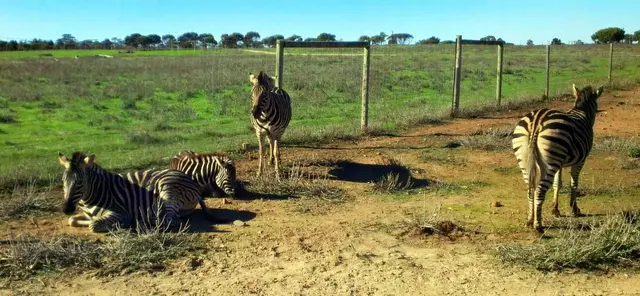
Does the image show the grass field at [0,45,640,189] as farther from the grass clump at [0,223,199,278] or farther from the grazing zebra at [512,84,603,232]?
the grazing zebra at [512,84,603,232]

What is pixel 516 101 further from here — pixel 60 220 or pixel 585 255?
pixel 60 220

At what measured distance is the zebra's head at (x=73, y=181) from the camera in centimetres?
723

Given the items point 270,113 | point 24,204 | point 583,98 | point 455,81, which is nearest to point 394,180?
point 270,113

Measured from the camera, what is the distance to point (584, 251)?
6.40 metres

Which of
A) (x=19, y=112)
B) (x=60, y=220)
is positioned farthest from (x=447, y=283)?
(x=19, y=112)

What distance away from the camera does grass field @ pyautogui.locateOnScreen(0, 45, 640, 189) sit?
1408 cm

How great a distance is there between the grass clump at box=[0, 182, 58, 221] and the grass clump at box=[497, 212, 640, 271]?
6.47 meters

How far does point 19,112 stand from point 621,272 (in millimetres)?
20258

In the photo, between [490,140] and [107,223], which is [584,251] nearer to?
[107,223]

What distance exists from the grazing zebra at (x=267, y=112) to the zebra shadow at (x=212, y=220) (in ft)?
5.96

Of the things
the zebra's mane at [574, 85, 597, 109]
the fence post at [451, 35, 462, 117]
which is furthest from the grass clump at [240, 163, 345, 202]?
the fence post at [451, 35, 462, 117]

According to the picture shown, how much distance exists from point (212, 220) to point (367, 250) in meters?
2.41

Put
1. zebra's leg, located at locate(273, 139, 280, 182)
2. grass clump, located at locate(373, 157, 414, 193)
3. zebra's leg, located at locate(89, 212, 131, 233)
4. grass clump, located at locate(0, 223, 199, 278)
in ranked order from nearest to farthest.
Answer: grass clump, located at locate(0, 223, 199, 278), zebra's leg, located at locate(89, 212, 131, 233), grass clump, located at locate(373, 157, 414, 193), zebra's leg, located at locate(273, 139, 280, 182)

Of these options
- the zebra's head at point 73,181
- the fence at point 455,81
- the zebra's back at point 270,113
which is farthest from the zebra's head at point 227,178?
the fence at point 455,81
